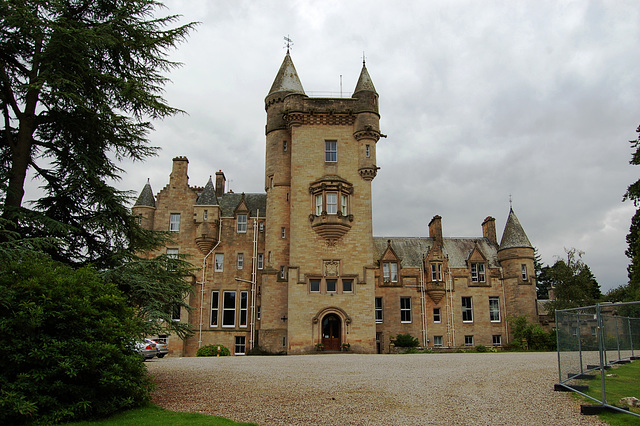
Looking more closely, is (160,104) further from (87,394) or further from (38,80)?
(87,394)

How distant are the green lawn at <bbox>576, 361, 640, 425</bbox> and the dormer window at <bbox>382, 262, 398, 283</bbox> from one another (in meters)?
26.9

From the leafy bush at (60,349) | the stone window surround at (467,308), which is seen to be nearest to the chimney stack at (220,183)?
the stone window surround at (467,308)

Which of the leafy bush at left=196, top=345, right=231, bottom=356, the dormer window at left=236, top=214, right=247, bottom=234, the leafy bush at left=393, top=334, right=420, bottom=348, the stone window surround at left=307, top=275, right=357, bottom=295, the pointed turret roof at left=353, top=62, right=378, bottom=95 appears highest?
the pointed turret roof at left=353, top=62, right=378, bottom=95

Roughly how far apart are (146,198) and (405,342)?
22.7 metres

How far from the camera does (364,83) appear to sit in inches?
1458

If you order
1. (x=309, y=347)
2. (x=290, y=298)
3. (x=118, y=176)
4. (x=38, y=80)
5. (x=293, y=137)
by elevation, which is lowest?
(x=309, y=347)

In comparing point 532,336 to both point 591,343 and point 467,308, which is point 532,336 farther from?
point 591,343

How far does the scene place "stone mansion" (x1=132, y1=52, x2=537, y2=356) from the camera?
34094 mm

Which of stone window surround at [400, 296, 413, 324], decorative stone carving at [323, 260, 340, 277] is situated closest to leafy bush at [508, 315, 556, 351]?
stone window surround at [400, 296, 413, 324]

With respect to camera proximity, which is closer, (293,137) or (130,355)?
(130,355)

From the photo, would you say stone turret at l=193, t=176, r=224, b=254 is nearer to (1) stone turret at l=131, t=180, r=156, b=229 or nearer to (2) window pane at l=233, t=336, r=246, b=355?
(1) stone turret at l=131, t=180, r=156, b=229

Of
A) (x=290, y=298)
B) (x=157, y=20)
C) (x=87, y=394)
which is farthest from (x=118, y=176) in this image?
(x=290, y=298)

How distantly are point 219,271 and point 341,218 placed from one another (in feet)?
35.8

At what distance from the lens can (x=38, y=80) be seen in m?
12.7
